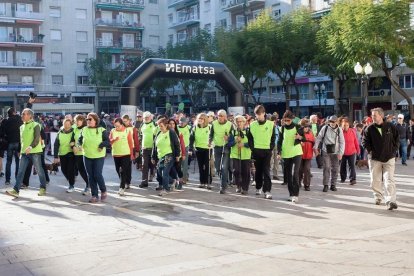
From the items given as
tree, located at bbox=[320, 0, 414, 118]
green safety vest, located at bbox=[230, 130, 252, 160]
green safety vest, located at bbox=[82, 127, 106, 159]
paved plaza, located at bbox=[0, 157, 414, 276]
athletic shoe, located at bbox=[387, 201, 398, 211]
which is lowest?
paved plaza, located at bbox=[0, 157, 414, 276]

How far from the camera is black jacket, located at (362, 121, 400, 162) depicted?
879 cm

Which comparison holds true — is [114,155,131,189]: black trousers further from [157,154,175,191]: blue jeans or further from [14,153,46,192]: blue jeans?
[14,153,46,192]: blue jeans

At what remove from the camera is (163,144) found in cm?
1056

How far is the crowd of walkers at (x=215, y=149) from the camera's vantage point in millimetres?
9164

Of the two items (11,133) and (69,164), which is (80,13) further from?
(69,164)

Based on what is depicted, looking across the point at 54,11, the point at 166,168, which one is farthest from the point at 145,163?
the point at 54,11

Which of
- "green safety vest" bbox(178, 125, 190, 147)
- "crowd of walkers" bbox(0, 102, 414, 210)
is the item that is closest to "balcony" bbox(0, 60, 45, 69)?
"crowd of walkers" bbox(0, 102, 414, 210)

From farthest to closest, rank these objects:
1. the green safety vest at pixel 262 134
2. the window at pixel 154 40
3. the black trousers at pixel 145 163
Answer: the window at pixel 154 40 → the black trousers at pixel 145 163 → the green safety vest at pixel 262 134

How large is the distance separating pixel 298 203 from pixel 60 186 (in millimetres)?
5703

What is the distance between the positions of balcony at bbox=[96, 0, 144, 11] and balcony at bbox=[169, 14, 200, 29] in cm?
416

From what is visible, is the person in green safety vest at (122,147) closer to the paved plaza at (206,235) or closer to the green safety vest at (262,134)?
the paved plaza at (206,235)

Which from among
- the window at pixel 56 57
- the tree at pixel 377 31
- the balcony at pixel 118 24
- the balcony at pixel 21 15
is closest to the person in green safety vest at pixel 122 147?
the tree at pixel 377 31

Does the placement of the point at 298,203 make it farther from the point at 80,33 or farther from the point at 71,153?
the point at 80,33

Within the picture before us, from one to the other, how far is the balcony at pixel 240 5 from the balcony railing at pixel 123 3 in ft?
38.3
